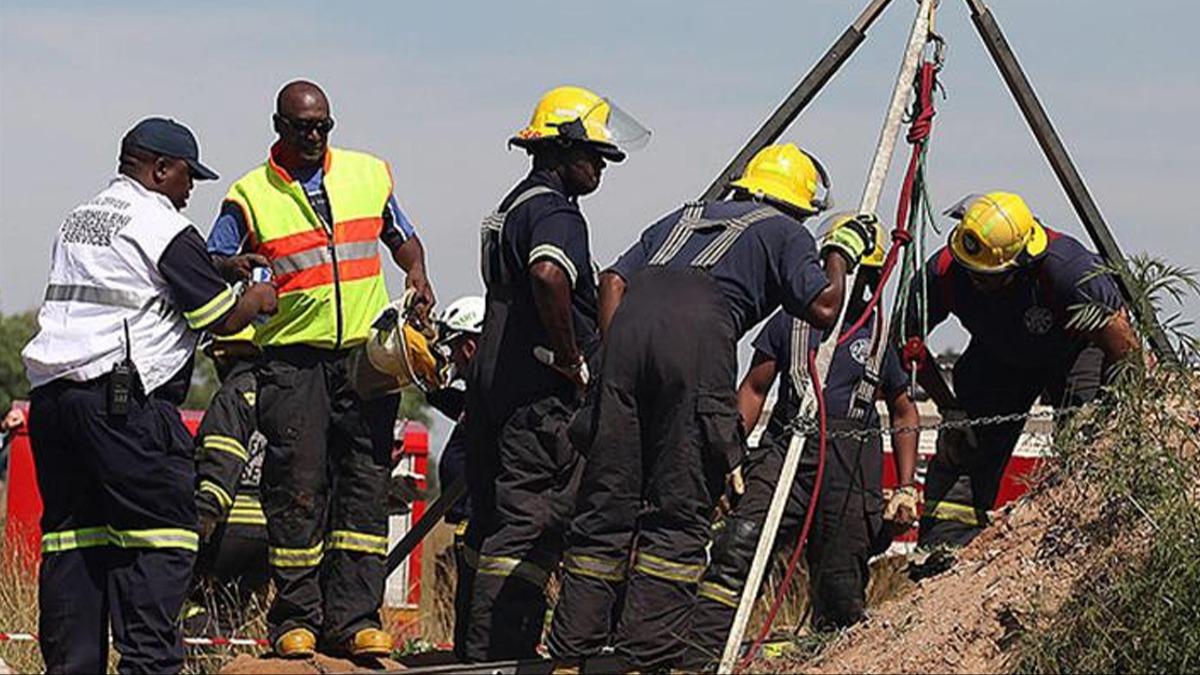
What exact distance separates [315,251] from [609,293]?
48.3 inches

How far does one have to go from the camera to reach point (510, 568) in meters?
8.45

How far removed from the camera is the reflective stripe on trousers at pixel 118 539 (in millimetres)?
7328

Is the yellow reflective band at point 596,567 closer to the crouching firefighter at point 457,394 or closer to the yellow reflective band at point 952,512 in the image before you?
the crouching firefighter at point 457,394

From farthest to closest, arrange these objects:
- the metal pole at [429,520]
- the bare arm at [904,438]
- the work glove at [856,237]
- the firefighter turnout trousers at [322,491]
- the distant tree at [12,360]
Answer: the distant tree at [12,360], the bare arm at [904,438], the metal pole at [429,520], the firefighter turnout trousers at [322,491], the work glove at [856,237]

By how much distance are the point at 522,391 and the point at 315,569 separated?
3.65 feet

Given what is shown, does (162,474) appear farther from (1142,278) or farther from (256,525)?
(1142,278)

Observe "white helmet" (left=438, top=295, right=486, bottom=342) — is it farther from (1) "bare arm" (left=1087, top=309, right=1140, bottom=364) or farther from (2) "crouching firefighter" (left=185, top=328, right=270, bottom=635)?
(1) "bare arm" (left=1087, top=309, right=1140, bottom=364)

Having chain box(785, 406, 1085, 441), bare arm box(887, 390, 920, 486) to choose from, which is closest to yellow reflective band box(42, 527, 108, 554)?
chain box(785, 406, 1085, 441)

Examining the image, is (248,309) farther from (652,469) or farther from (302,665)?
(652,469)

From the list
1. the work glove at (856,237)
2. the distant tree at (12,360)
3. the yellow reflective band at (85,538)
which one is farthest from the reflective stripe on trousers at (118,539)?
the distant tree at (12,360)

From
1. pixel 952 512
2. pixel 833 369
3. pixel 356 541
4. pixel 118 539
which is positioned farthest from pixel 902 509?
pixel 118 539

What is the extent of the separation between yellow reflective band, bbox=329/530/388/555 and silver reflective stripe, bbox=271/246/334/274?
3.56 ft

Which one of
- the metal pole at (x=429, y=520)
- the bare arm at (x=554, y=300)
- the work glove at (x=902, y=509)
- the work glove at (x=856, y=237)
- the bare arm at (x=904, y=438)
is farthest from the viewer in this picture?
the bare arm at (x=904, y=438)

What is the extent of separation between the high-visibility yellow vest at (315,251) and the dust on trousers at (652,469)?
1.27 metres
